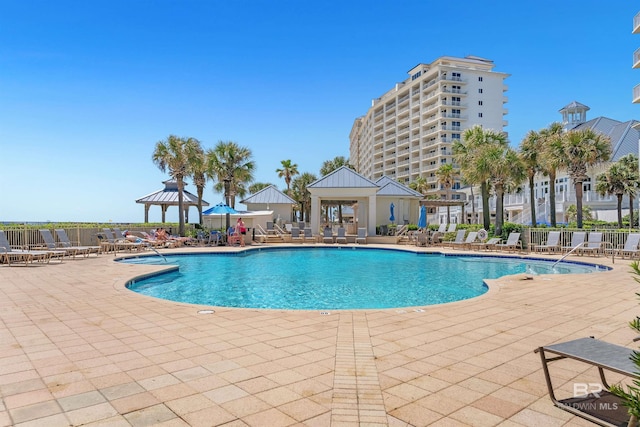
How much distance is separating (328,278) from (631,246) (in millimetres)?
12233

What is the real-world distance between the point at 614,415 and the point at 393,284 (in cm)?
849

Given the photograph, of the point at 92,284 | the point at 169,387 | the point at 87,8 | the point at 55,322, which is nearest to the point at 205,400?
the point at 169,387

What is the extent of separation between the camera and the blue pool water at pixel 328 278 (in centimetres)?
908

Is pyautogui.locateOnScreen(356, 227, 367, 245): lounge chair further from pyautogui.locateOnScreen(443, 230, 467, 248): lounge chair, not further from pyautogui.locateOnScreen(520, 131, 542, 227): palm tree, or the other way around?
pyautogui.locateOnScreen(520, 131, 542, 227): palm tree

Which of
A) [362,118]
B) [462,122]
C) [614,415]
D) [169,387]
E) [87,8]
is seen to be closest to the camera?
[614,415]

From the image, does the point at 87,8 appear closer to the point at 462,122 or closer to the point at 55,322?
the point at 55,322

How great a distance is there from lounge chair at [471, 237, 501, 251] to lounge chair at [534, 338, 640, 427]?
1683cm

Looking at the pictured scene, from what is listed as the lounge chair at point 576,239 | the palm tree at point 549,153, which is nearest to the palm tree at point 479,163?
the palm tree at point 549,153

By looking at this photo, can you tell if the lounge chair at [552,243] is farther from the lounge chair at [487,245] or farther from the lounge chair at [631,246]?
the lounge chair at [631,246]

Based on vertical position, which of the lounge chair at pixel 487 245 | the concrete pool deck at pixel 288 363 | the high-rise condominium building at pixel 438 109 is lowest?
the concrete pool deck at pixel 288 363

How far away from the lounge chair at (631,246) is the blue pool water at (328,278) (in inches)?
102

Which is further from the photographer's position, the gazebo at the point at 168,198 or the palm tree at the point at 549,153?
the gazebo at the point at 168,198

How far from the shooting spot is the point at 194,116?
21.5m

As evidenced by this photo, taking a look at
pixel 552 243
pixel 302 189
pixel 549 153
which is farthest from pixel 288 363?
pixel 302 189
